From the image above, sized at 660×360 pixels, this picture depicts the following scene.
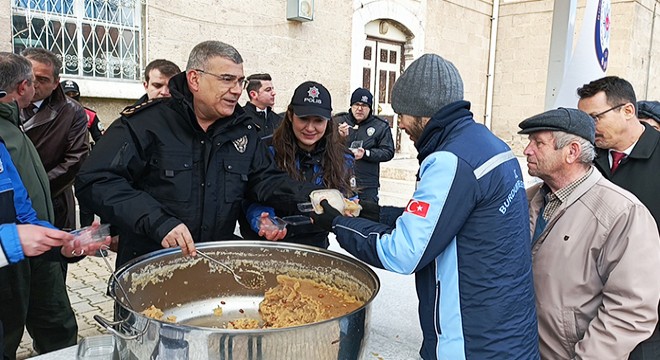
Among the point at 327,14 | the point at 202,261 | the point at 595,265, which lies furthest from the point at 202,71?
the point at 327,14

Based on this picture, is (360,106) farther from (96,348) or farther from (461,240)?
(96,348)

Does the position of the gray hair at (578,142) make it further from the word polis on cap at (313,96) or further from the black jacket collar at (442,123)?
the word polis on cap at (313,96)

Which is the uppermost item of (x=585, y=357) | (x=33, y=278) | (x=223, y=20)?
(x=223, y=20)

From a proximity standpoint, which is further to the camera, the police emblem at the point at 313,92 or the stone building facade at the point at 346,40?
the stone building facade at the point at 346,40

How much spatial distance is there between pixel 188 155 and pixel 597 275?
1.54 m

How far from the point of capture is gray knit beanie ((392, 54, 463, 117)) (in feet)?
5.41

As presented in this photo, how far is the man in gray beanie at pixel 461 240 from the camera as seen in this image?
1.49 meters

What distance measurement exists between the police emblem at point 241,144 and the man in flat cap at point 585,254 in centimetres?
111

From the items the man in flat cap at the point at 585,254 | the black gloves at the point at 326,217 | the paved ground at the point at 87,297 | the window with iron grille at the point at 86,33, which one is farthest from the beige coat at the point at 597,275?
the window with iron grille at the point at 86,33

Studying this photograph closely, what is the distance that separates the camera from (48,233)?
159 centimetres

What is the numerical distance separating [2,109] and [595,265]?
2.62 metres

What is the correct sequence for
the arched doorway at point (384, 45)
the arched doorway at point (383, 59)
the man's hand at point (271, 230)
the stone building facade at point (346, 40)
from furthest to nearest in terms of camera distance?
the arched doorway at point (383, 59) → the arched doorway at point (384, 45) → the stone building facade at point (346, 40) → the man's hand at point (271, 230)

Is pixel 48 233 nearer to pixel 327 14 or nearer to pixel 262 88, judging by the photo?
pixel 262 88

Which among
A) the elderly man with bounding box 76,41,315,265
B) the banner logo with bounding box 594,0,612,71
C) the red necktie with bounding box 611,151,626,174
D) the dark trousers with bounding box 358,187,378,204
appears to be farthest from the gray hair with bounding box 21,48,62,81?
the banner logo with bounding box 594,0,612,71
